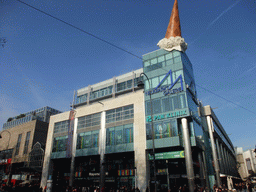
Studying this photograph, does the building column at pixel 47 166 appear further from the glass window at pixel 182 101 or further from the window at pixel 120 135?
the glass window at pixel 182 101

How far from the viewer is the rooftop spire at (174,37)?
112 feet

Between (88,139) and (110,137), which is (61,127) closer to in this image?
(88,139)

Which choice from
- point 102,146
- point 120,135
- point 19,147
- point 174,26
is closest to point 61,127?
point 102,146

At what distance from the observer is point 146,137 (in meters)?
31.1

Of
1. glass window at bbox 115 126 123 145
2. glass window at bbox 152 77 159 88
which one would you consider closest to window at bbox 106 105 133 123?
glass window at bbox 115 126 123 145

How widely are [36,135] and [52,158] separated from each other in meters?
12.7

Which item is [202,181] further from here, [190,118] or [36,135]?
[36,135]

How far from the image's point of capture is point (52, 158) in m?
41.2

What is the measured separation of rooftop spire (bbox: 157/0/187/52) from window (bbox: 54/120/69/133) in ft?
85.1

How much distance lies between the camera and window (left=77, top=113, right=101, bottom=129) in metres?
38.4

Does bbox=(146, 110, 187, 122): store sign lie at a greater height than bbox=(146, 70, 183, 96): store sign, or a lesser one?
lesser

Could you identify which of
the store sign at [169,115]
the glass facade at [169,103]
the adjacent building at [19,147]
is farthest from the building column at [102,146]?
the adjacent building at [19,147]

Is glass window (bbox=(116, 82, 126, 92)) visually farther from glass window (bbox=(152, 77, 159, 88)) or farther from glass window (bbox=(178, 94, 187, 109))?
glass window (bbox=(178, 94, 187, 109))

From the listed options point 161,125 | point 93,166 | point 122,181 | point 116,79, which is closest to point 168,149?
point 161,125
